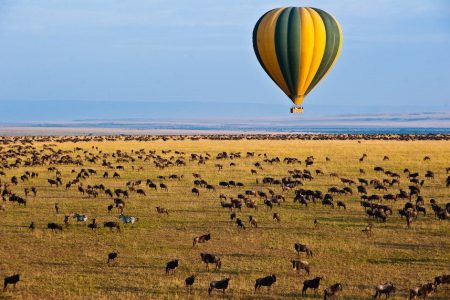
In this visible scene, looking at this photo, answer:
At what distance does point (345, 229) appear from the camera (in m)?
23.5

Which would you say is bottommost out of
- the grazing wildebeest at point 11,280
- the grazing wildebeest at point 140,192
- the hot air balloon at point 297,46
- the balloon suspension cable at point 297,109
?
the grazing wildebeest at point 11,280

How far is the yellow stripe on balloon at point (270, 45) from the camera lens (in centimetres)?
3903

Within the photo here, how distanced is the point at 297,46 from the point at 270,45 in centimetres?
155

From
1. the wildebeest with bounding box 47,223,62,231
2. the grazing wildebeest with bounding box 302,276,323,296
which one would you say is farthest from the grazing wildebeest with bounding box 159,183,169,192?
the grazing wildebeest with bounding box 302,276,323,296

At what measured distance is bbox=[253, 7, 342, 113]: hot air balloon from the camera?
38625 millimetres

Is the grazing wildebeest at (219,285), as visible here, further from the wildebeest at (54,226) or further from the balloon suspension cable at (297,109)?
the balloon suspension cable at (297,109)

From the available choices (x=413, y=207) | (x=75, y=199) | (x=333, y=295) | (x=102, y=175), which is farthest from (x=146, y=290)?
(x=102, y=175)

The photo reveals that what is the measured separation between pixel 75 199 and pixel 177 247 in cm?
1197

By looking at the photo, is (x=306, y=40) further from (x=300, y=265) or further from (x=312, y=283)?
(x=312, y=283)

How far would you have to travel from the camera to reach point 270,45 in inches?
1539

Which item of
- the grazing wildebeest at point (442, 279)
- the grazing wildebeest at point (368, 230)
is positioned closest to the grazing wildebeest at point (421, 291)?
the grazing wildebeest at point (442, 279)

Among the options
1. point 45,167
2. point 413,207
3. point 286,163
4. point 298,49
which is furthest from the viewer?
point 286,163

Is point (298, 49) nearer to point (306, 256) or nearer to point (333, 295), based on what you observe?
point (306, 256)

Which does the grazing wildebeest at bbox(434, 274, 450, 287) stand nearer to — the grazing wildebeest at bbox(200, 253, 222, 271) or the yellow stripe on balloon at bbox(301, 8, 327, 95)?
the grazing wildebeest at bbox(200, 253, 222, 271)
